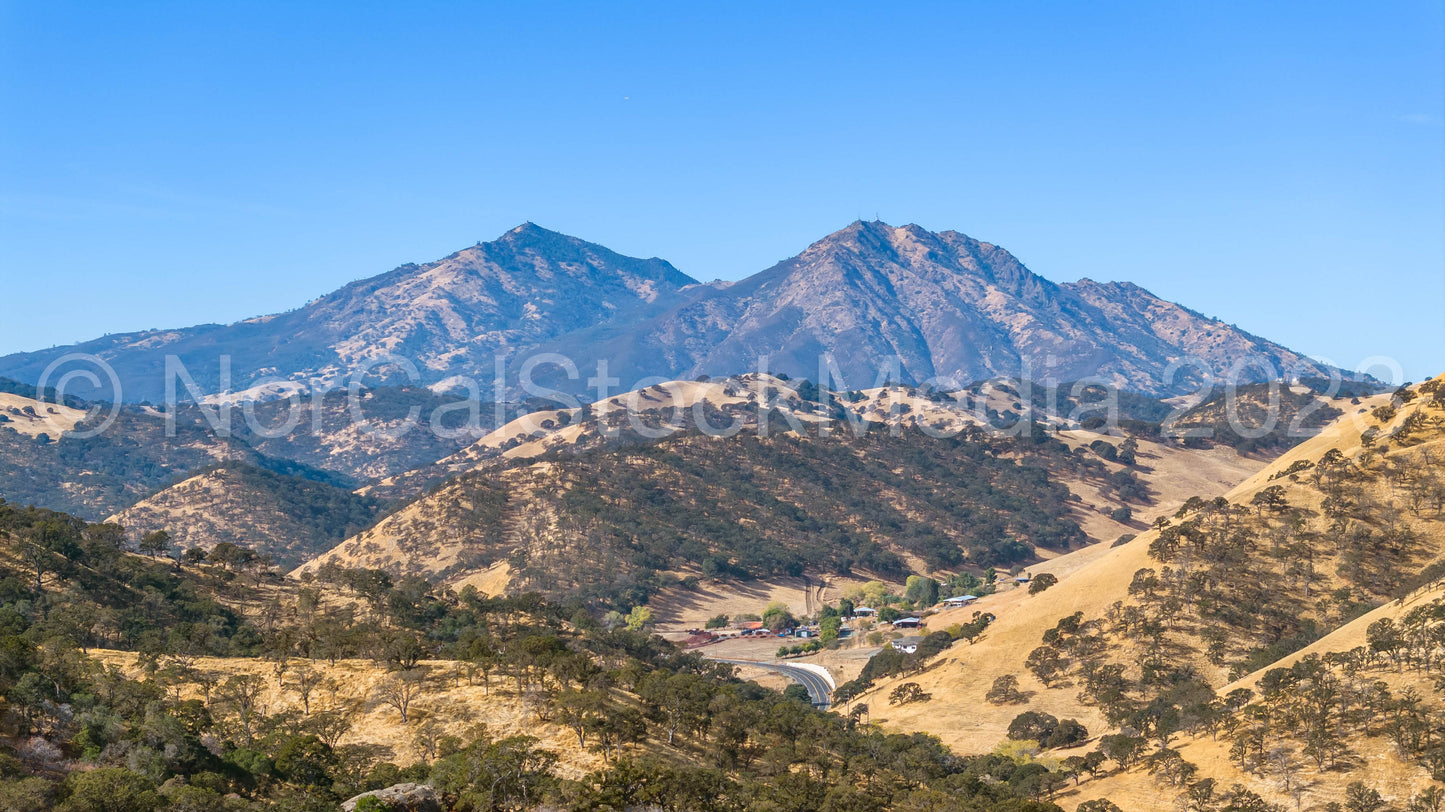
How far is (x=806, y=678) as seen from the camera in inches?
5027

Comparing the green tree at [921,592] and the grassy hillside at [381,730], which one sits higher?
the grassy hillside at [381,730]

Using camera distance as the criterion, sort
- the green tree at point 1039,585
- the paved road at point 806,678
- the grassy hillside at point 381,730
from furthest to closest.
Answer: the green tree at point 1039,585
the paved road at point 806,678
the grassy hillside at point 381,730

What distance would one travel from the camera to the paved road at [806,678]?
11525 cm

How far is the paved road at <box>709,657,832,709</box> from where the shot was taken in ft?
378

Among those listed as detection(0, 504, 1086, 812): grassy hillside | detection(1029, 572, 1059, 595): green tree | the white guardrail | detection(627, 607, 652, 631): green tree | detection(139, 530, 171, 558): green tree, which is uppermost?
detection(139, 530, 171, 558): green tree

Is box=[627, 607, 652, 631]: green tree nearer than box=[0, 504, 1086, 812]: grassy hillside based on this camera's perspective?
No

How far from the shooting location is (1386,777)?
5741 cm

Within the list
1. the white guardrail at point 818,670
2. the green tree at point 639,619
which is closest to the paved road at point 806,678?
the white guardrail at point 818,670

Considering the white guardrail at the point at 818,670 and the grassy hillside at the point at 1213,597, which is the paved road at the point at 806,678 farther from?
the grassy hillside at the point at 1213,597

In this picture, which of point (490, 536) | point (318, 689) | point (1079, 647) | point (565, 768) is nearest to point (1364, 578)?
point (1079, 647)

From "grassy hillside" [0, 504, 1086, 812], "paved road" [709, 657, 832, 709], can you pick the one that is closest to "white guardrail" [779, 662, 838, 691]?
"paved road" [709, 657, 832, 709]

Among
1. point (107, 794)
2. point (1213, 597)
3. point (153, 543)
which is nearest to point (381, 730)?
point (107, 794)

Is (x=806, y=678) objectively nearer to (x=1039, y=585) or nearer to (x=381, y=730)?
(x=1039, y=585)

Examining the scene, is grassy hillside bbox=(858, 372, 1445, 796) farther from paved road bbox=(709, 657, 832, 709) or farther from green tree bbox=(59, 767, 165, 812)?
green tree bbox=(59, 767, 165, 812)
